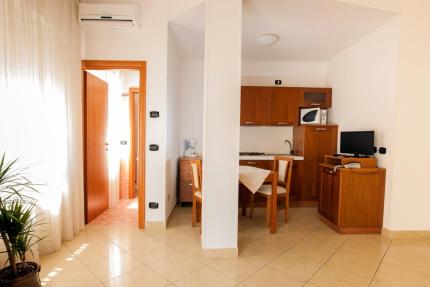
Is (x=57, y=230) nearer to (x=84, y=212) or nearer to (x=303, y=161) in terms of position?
(x=84, y=212)

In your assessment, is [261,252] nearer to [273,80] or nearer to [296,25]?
[296,25]

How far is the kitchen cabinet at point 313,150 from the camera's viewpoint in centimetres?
391

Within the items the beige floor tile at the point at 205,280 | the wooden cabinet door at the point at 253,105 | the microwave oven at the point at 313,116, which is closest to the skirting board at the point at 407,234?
the microwave oven at the point at 313,116

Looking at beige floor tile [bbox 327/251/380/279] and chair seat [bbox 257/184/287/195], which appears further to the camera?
chair seat [bbox 257/184/287/195]

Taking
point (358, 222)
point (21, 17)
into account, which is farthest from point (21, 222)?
point (358, 222)

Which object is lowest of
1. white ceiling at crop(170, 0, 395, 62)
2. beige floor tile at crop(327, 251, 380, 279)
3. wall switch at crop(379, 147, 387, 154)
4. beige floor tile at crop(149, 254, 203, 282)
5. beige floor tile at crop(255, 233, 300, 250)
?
beige floor tile at crop(255, 233, 300, 250)

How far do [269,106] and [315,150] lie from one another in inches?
45.3

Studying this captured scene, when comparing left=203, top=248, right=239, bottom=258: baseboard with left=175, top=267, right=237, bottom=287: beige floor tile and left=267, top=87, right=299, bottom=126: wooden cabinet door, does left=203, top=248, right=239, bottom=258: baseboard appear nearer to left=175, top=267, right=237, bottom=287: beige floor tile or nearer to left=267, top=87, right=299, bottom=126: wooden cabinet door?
left=175, top=267, right=237, bottom=287: beige floor tile

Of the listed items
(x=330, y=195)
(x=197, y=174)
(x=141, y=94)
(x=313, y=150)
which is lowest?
(x=330, y=195)

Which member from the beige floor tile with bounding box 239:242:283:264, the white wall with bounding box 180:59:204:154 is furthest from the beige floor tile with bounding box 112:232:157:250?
the white wall with bounding box 180:59:204:154

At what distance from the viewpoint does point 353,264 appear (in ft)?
7.18

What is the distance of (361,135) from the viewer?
3.15 m

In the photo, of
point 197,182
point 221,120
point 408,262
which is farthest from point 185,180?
point 408,262

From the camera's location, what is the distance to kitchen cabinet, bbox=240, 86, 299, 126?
409 cm
